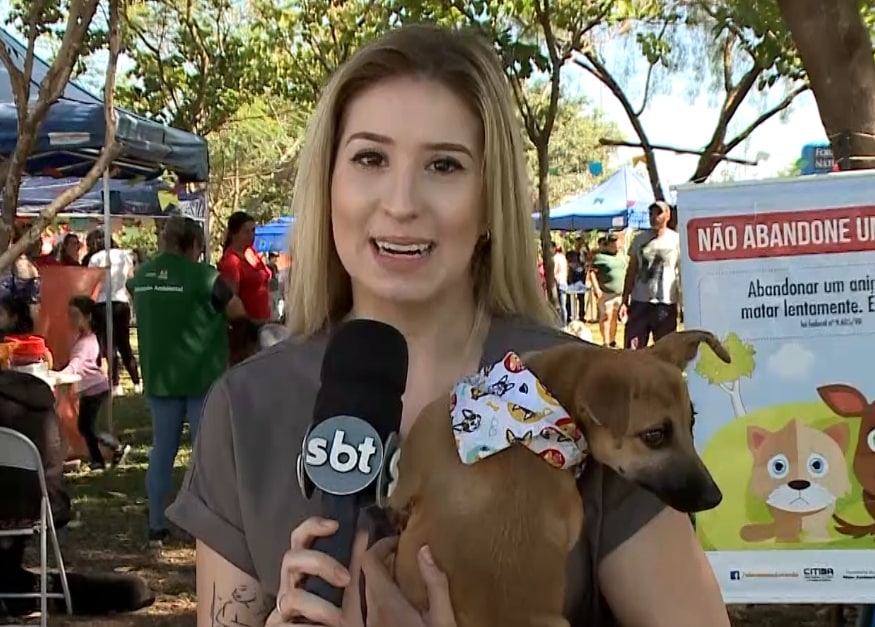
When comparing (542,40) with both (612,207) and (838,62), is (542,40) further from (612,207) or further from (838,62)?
(838,62)

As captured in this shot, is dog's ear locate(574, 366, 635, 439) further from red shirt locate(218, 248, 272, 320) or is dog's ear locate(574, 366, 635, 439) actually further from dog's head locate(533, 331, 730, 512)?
red shirt locate(218, 248, 272, 320)

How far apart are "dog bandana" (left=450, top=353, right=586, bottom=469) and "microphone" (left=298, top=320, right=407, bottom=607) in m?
0.10

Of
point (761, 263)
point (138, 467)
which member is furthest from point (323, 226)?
point (138, 467)

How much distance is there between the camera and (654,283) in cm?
1117

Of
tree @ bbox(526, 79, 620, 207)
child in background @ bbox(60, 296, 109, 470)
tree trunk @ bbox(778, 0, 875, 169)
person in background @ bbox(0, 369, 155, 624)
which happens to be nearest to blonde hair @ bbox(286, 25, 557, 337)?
tree trunk @ bbox(778, 0, 875, 169)

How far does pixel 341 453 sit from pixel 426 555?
6.8 inches

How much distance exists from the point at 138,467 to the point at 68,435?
0.65 metres

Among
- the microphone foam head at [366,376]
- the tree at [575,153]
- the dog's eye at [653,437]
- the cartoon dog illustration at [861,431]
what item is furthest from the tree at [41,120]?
the tree at [575,153]

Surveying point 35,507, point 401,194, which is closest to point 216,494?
point 401,194

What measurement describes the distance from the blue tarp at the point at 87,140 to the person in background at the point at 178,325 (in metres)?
0.79

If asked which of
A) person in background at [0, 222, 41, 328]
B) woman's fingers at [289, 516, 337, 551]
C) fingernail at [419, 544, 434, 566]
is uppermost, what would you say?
woman's fingers at [289, 516, 337, 551]

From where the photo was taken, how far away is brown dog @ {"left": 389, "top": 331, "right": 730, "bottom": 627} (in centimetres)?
139

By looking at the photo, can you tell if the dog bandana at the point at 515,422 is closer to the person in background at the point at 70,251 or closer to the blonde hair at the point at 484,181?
the blonde hair at the point at 484,181

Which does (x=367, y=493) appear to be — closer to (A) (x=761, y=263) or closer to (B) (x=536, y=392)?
(B) (x=536, y=392)
